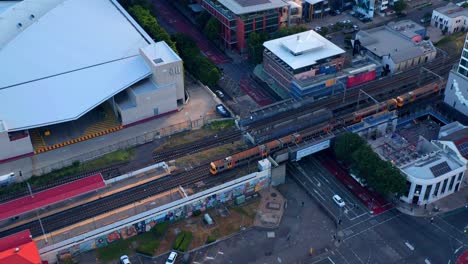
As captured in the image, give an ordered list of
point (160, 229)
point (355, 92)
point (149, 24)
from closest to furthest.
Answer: point (160, 229)
point (355, 92)
point (149, 24)

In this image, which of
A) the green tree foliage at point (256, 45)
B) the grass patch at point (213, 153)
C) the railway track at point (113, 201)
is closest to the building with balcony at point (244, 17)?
the green tree foliage at point (256, 45)

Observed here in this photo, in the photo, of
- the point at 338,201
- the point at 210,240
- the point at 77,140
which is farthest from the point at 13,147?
the point at 338,201

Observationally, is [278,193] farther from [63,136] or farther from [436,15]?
[436,15]

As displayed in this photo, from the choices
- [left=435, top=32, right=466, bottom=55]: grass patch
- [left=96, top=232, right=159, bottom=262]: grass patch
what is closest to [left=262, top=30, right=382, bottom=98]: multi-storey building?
[left=435, top=32, right=466, bottom=55]: grass patch

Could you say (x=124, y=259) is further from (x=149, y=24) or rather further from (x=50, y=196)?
(x=149, y=24)

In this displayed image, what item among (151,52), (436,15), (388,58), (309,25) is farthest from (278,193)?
(436,15)
